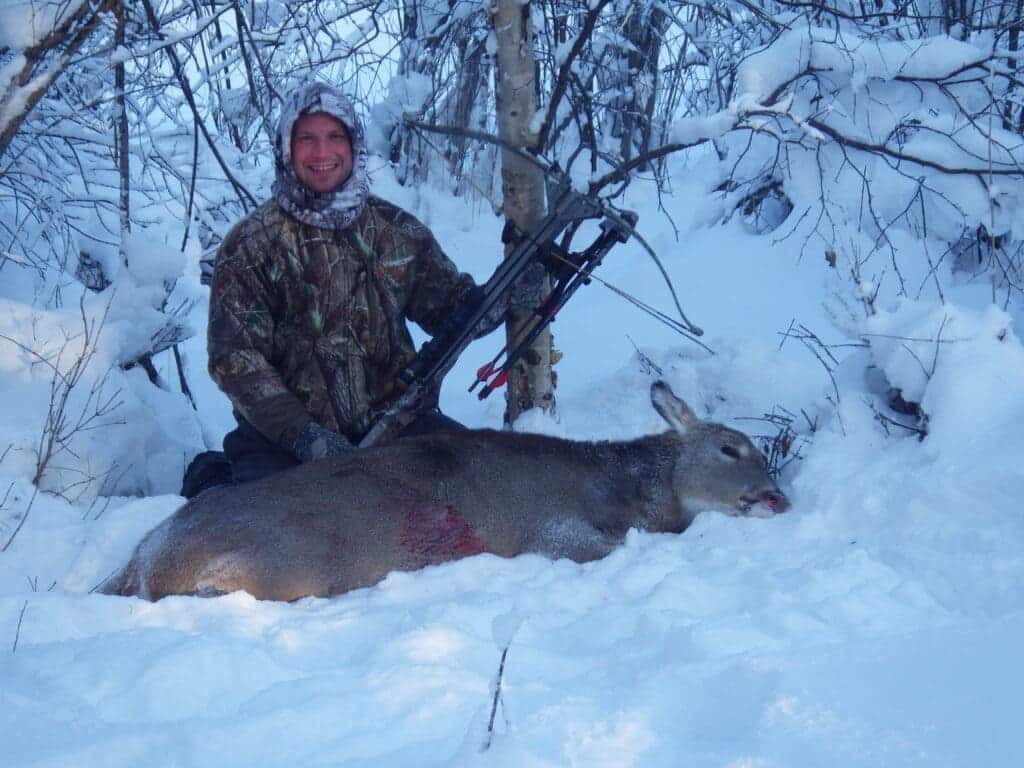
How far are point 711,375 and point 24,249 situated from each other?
15.5 ft

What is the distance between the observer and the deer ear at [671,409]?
530cm

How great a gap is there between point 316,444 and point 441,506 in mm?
899

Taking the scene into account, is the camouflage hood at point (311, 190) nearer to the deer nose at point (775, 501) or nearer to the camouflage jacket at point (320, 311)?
the camouflage jacket at point (320, 311)

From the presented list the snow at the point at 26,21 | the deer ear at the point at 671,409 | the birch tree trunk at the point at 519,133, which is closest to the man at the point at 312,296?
the birch tree trunk at the point at 519,133

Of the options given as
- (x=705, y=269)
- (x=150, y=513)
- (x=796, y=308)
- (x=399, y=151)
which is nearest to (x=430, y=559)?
(x=150, y=513)

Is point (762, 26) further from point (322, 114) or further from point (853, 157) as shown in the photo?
point (322, 114)

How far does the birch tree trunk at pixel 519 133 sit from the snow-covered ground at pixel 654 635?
1.57 meters

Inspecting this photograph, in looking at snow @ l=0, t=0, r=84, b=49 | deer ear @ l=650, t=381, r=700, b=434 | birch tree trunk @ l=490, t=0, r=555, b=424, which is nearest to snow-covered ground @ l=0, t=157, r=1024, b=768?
deer ear @ l=650, t=381, r=700, b=434

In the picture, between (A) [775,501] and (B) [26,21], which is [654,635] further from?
(B) [26,21]

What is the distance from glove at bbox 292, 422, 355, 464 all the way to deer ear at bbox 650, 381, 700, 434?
1.65 m

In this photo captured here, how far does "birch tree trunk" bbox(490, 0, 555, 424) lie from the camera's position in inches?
212

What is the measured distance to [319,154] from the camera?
529cm

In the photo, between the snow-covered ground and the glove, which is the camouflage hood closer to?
the glove

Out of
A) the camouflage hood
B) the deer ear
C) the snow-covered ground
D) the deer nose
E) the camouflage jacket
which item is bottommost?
the snow-covered ground
